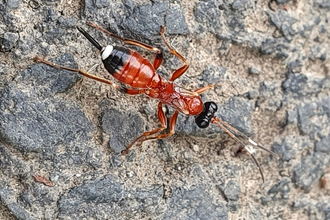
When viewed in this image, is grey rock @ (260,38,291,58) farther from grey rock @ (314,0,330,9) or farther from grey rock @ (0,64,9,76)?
grey rock @ (0,64,9,76)

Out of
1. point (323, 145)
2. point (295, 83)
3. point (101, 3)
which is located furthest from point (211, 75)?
point (323, 145)

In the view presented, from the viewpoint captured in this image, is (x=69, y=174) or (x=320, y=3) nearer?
(x=69, y=174)

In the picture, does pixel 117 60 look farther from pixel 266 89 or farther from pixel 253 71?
pixel 266 89

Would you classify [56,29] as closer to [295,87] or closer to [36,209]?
[36,209]

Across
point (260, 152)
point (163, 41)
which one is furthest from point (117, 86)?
point (260, 152)

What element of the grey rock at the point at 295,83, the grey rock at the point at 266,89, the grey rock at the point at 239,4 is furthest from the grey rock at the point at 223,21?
the grey rock at the point at 295,83
